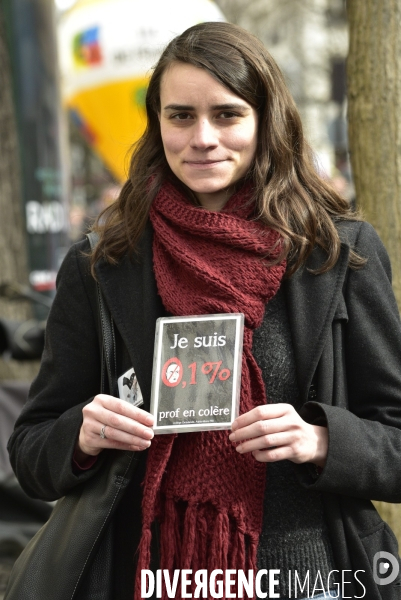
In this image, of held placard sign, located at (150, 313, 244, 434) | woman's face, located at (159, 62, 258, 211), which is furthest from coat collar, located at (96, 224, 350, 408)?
woman's face, located at (159, 62, 258, 211)

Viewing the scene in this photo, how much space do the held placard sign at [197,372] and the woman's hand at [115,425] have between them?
0.12 ft

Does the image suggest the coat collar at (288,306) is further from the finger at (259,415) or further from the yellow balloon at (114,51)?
the yellow balloon at (114,51)

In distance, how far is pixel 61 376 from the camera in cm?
230

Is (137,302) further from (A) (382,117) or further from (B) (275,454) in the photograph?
(A) (382,117)

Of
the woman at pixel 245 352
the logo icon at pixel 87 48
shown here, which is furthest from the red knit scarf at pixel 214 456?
the logo icon at pixel 87 48

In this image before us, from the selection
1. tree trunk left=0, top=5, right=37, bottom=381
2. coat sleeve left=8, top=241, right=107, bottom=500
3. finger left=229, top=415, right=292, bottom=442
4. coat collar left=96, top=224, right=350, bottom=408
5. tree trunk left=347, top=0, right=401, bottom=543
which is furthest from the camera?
tree trunk left=0, top=5, right=37, bottom=381

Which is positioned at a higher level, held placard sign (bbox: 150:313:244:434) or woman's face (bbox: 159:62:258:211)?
woman's face (bbox: 159:62:258:211)


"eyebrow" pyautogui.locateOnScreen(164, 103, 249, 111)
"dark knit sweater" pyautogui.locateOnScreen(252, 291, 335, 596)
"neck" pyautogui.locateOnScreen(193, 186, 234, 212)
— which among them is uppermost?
"eyebrow" pyautogui.locateOnScreen(164, 103, 249, 111)

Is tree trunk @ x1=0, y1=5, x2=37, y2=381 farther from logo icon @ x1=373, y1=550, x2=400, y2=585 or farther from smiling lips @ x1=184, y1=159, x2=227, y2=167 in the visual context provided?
logo icon @ x1=373, y1=550, x2=400, y2=585

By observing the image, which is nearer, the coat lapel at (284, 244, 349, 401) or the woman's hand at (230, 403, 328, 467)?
the woman's hand at (230, 403, 328, 467)

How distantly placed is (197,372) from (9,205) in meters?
4.46

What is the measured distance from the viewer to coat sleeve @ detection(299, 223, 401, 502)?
2035mm

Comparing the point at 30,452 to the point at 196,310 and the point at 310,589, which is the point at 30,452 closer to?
the point at 196,310

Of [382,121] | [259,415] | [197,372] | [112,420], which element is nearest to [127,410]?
[112,420]
